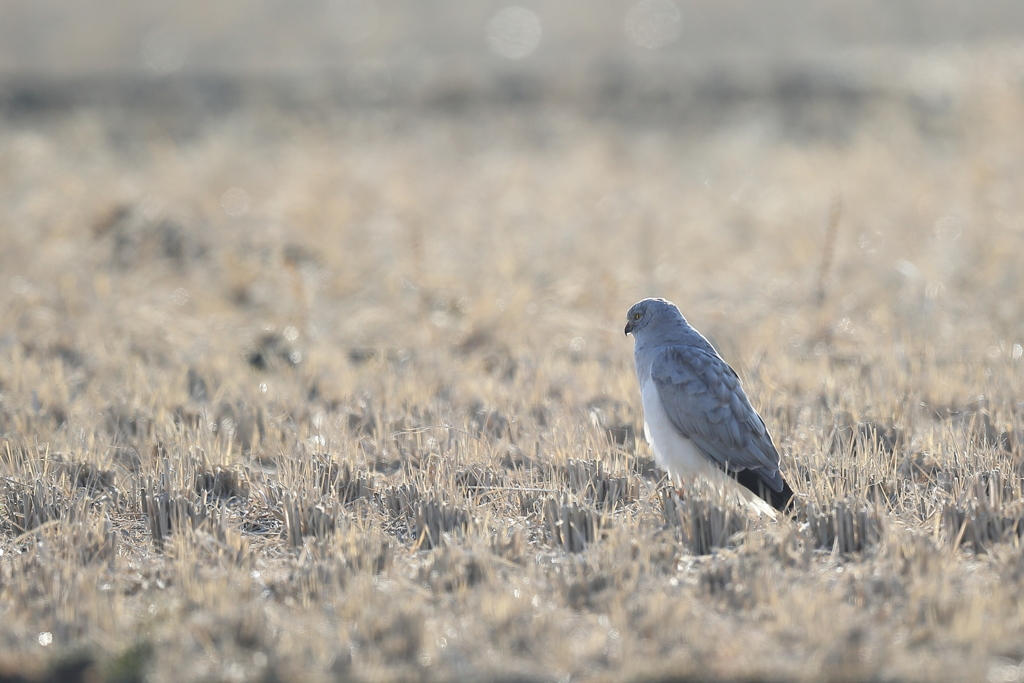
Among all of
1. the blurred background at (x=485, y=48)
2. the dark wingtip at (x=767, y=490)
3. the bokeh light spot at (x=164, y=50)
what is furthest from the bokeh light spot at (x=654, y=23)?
the dark wingtip at (x=767, y=490)

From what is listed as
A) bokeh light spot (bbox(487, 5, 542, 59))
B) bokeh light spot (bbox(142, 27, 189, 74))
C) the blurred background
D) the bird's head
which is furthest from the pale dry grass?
bokeh light spot (bbox(487, 5, 542, 59))

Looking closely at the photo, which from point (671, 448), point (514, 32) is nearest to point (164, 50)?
point (514, 32)

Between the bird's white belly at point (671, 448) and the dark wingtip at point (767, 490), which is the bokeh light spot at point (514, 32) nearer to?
the bird's white belly at point (671, 448)

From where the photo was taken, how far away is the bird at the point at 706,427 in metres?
4.43

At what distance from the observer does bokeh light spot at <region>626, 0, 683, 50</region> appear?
27.1 meters

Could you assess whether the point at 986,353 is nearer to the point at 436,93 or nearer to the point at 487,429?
the point at 487,429

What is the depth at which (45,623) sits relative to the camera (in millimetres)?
3355

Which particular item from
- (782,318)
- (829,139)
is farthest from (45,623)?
(829,139)

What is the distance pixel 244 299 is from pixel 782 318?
197 inches

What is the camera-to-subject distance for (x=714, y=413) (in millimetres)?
4551

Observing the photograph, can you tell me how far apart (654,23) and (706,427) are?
28.0 metres

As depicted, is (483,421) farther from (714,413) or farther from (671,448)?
(714,413)

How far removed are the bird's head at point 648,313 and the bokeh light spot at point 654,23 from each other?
22.1 metres

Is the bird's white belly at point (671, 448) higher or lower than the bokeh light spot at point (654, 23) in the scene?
lower
